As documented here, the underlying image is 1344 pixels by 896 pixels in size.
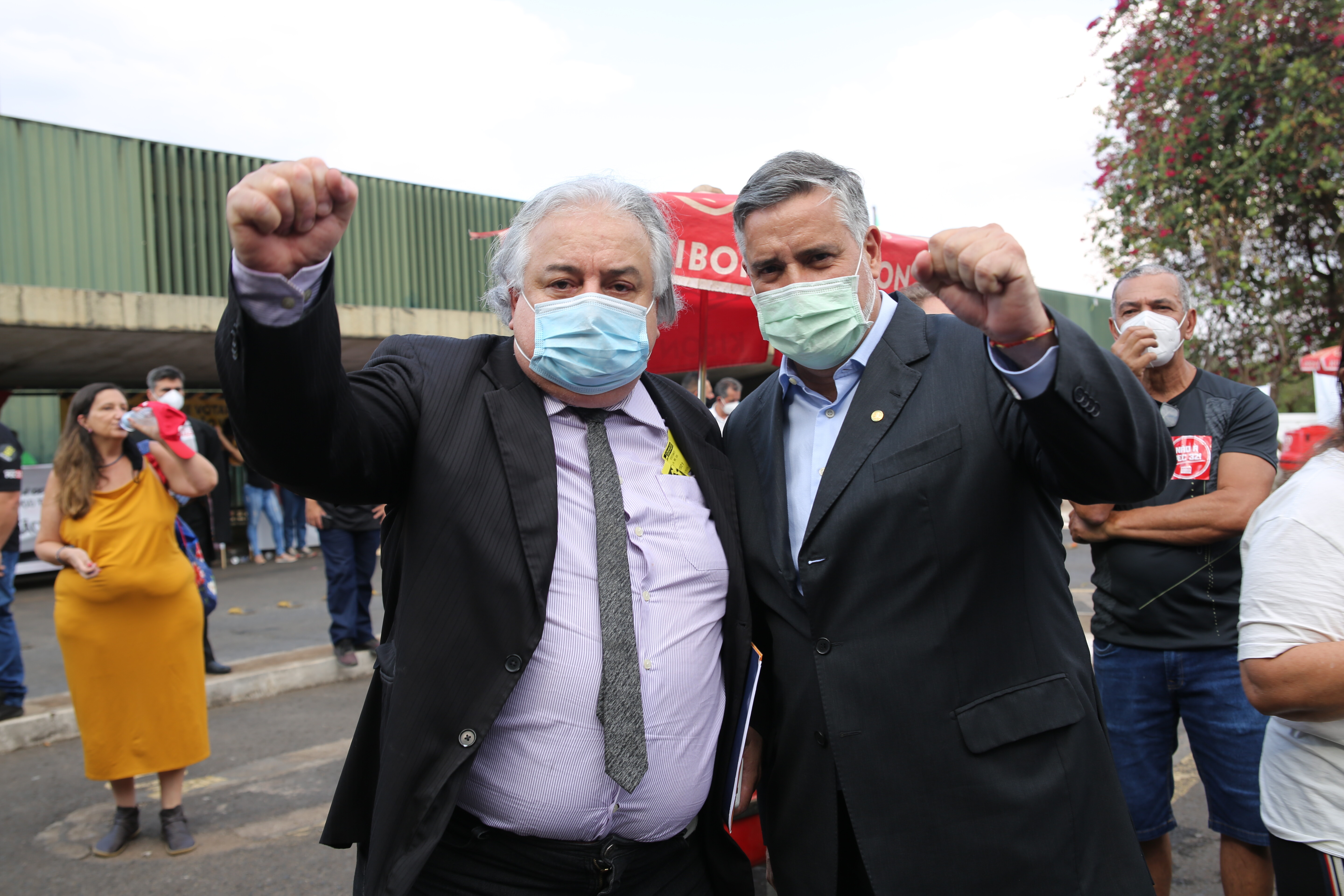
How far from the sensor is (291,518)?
13.0 metres

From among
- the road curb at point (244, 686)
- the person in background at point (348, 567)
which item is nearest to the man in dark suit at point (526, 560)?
the road curb at point (244, 686)

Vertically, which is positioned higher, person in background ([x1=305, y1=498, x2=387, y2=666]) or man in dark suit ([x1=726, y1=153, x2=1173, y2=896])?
man in dark suit ([x1=726, y1=153, x2=1173, y2=896])

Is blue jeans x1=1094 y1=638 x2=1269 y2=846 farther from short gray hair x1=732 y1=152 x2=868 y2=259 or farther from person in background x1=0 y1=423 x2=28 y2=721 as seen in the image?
person in background x1=0 y1=423 x2=28 y2=721

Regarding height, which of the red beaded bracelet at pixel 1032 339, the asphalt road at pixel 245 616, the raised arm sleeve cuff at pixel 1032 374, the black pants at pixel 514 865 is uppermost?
the red beaded bracelet at pixel 1032 339

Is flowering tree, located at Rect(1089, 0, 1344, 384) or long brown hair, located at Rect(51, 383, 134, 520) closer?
long brown hair, located at Rect(51, 383, 134, 520)

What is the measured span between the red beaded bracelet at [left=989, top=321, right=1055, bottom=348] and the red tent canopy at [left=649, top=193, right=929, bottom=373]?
1.59 meters

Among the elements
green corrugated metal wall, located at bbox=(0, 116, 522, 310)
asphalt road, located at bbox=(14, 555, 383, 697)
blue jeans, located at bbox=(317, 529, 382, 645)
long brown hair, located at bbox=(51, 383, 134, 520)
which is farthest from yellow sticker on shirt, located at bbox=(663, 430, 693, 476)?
green corrugated metal wall, located at bbox=(0, 116, 522, 310)

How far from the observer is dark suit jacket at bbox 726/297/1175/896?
5.60ft

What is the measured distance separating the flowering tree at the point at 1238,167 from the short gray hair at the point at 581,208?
415 inches

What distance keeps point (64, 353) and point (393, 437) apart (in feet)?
35.0

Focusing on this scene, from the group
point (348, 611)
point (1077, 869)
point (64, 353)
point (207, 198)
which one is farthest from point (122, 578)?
point (207, 198)

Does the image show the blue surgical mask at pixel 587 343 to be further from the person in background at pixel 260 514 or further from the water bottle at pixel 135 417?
the person in background at pixel 260 514

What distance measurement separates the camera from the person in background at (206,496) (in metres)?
5.95

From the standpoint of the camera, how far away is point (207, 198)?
11602 millimetres
